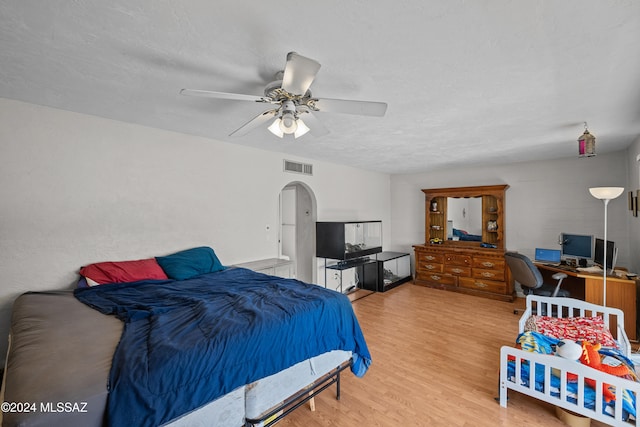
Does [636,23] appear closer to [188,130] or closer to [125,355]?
[125,355]

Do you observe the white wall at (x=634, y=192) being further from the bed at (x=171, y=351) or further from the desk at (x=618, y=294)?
the bed at (x=171, y=351)

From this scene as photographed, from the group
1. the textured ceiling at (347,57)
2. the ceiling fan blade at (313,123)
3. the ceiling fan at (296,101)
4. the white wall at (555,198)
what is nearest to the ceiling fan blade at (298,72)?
the ceiling fan at (296,101)

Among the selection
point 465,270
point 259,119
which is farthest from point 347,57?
point 465,270

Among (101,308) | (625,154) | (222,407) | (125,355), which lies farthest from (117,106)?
(625,154)

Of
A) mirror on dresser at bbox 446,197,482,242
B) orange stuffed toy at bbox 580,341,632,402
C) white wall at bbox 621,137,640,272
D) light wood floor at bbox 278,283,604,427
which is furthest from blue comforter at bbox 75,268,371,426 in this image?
mirror on dresser at bbox 446,197,482,242

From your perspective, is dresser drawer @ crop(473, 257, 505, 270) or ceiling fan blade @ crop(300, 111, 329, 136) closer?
ceiling fan blade @ crop(300, 111, 329, 136)

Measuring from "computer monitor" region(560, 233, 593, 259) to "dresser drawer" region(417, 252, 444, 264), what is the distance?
1811 mm

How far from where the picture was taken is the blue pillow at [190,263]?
2771 millimetres

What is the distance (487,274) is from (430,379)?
10.2ft

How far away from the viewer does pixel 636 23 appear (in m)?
1.29

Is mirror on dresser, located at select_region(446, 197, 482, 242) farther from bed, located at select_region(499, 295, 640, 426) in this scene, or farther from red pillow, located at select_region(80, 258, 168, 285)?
red pillow, located at select_region(80, 258, 168, 285)

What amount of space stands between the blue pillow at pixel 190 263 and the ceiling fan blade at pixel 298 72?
219cm

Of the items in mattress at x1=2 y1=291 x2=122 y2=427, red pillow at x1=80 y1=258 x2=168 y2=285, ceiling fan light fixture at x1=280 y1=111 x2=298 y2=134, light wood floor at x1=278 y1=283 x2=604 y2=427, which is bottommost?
light wood floor at x1=278 y1=283 x2=604 y2=427

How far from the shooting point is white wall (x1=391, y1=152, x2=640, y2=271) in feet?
13.2
